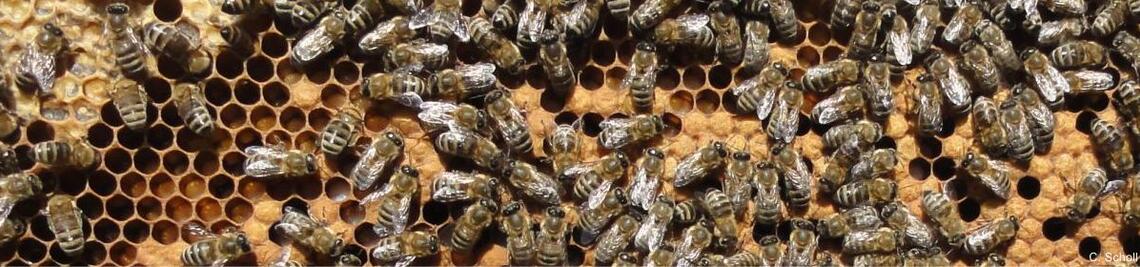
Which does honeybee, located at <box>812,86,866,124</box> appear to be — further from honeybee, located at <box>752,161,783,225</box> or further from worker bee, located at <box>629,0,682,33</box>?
worker bee, located at <box>629,0,682,33</box>

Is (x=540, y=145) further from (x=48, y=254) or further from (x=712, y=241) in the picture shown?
(x=48, y=254)

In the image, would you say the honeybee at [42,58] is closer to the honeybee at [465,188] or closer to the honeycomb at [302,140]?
the honeycomb at [302,140]

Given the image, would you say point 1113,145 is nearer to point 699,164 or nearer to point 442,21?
point 699,164

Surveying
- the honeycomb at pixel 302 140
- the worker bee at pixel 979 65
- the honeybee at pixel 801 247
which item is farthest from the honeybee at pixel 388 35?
the worker bee at pixel 979 65

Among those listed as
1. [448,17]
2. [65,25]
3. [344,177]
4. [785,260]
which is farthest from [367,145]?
[785,260]

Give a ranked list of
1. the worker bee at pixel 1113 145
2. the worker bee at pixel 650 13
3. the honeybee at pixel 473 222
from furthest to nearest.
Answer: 1. the worker bee at pixel 1113 145
2. the worker bee at pixel 650 13
3. the honeybee at pixel 473 222
